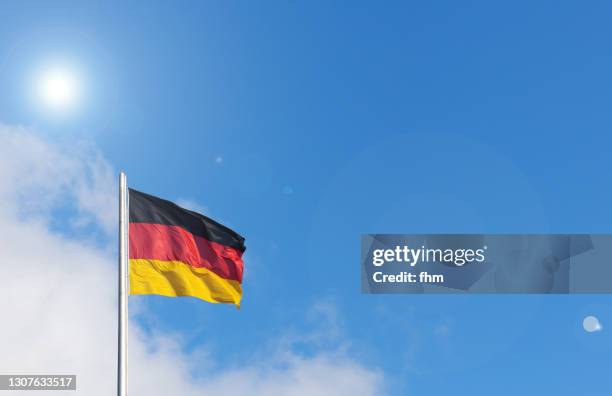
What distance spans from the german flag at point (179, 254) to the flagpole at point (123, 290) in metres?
0.79

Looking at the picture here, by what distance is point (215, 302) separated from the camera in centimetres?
2091

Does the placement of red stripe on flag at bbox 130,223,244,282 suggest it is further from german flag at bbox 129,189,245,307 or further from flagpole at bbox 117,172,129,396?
flagpole at bbox 117,172,129,396

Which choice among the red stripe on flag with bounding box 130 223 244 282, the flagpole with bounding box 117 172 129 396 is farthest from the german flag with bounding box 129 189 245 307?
the flagpole with bounding box 117 172 129 396

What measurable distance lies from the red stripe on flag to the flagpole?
927 mm

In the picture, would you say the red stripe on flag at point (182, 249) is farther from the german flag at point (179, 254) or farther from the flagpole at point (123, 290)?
the flagpole at point (123, 290)

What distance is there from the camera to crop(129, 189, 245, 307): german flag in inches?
773

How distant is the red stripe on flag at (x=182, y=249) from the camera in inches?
775

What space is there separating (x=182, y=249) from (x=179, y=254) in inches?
6.4

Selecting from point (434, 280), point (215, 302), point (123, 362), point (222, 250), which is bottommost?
point (123, 362)

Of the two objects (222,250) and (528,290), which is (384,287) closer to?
(528,290)

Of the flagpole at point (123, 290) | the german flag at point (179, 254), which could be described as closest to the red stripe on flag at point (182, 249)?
the german flag at point (179, 254)

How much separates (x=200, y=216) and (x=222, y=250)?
3.88 ft

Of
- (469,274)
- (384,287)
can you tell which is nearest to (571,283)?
(469,274)

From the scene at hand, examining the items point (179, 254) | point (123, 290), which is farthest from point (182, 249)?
point (123, 290)
